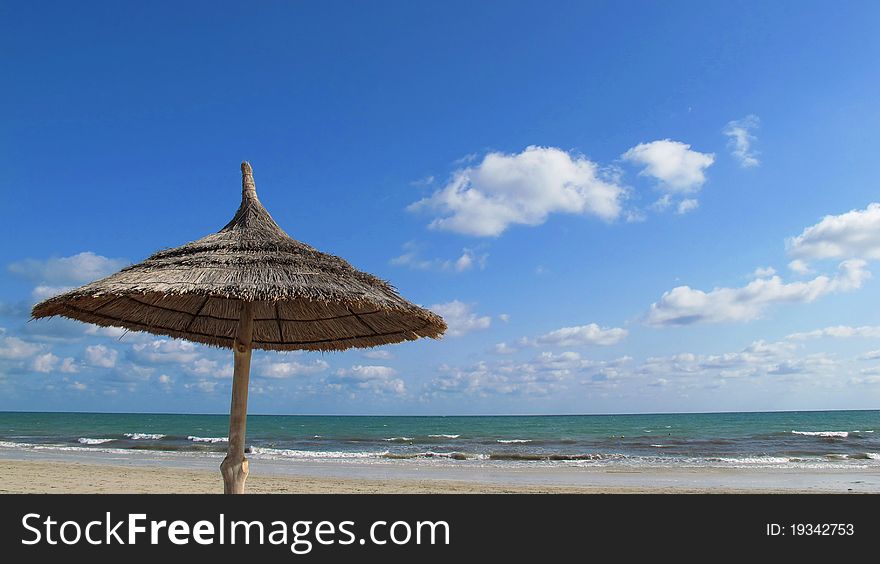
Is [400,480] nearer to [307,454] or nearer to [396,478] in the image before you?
[396,478]

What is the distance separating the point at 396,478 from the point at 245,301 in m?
11.4

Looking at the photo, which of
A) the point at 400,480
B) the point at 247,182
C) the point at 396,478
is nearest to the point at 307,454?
the point at 396,478

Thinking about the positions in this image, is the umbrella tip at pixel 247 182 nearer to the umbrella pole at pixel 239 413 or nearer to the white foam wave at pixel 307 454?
the umbrella pole at pixel 239 413

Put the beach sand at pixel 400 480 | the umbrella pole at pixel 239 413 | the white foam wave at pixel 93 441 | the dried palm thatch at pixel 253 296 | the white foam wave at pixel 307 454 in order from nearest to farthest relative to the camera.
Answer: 1. the dried palm thatch at pixel 253 296
2. the umbrella pole at pixel 239 413
3. the beach sand at pixel 400 480
4. the white foam wave at pixel 307 454
5. the white foam wave at pixel 93 441

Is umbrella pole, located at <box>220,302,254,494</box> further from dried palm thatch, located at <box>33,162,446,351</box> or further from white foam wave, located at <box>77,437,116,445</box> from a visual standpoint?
white foam wave, located at <box>77,437,116,445</box>

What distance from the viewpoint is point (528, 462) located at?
65.7 feet

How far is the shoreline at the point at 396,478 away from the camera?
12.7 meters

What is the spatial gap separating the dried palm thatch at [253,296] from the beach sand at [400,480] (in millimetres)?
7485

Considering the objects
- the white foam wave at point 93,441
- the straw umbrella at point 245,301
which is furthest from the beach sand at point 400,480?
the white foam wave at point 93,441

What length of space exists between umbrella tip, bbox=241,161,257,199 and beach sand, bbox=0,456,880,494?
8589 mm

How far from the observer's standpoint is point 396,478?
15.1m
